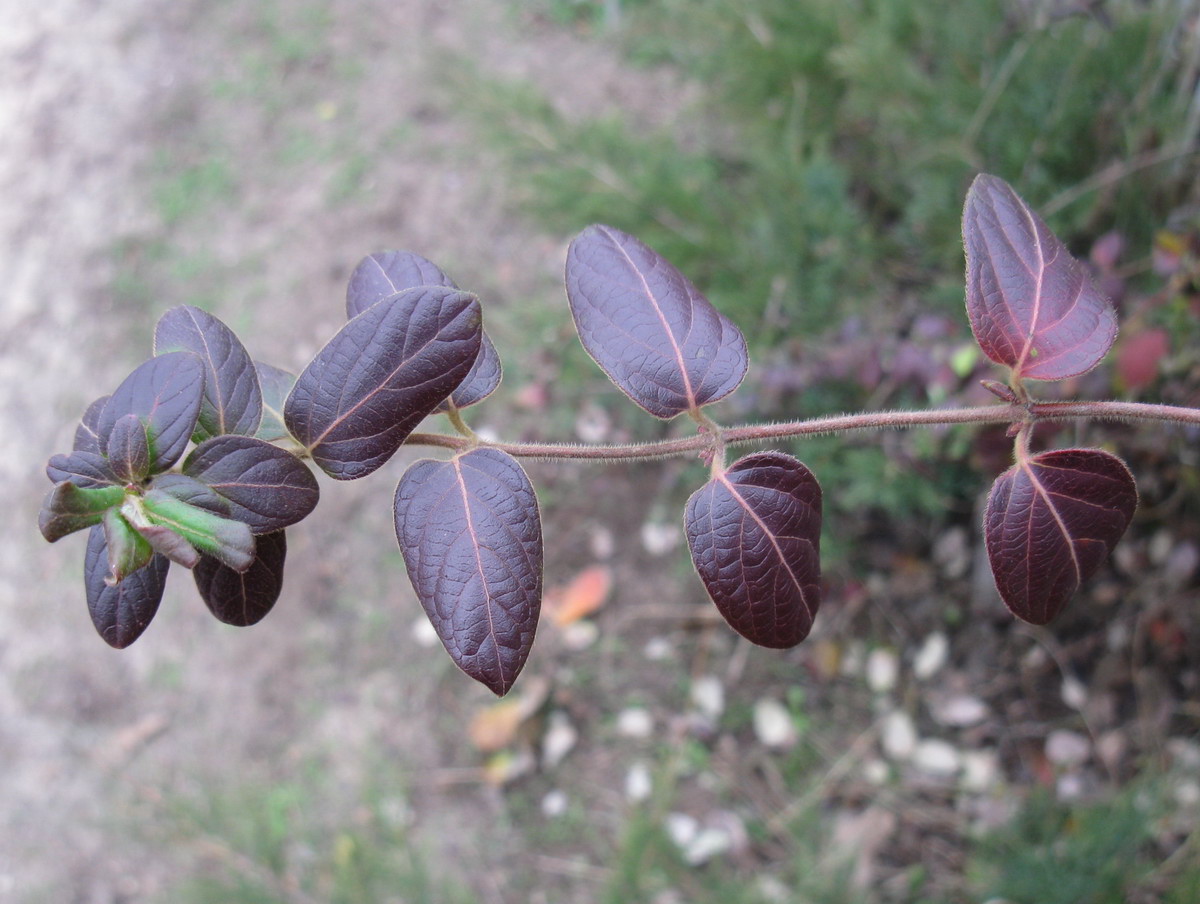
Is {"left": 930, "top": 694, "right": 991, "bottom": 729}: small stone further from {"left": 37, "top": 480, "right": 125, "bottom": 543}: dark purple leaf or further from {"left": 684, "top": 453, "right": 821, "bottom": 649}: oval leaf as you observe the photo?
{"left": 37, "top": 480, "right": 125, "bottom": 543}: dark purple leaf

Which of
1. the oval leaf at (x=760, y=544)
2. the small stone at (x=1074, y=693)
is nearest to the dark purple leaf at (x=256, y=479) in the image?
the oval leaf at (x=760, y=544)

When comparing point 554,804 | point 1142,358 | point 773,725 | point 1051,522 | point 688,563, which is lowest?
point 554,804

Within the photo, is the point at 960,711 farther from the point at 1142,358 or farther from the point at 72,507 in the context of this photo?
the point at 72,507

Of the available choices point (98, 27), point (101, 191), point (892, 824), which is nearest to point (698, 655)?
point (892, 824)

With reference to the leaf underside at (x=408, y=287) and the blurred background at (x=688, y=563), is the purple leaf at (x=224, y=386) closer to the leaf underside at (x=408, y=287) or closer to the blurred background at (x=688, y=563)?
the leaf underside at (x=408, y=287)

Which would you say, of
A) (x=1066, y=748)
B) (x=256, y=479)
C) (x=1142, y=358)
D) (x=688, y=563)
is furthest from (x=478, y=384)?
(x=1066, y=748)
